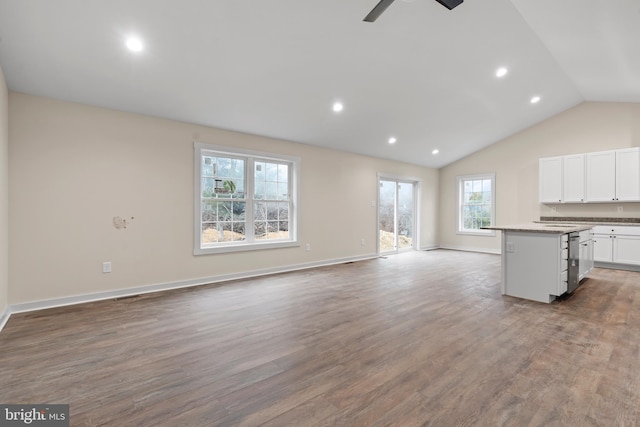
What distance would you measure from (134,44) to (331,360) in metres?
3.45

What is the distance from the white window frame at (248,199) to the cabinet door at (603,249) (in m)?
5.67

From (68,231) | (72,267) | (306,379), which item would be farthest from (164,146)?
(306,379)

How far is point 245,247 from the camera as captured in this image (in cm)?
504

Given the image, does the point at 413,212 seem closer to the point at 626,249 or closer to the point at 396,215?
the point at 396,215

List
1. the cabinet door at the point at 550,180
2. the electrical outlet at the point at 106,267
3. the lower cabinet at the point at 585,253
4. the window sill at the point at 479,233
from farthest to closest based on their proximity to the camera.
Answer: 1. the window sill at the point at 479,233
2. the cabinet door at the point at 550,180
3. the lower cabinet at the point at 585,253
4. the electrical outlet at the point at 106,267

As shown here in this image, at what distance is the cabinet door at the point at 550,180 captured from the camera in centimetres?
638

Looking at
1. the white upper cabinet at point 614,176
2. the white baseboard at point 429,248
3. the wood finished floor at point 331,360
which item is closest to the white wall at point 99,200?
the wood finished floor at point 331,360

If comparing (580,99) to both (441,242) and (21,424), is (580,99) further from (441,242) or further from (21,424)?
(21,424)

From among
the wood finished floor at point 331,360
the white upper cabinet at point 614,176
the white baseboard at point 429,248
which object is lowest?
the wood finished floor at point 331,360

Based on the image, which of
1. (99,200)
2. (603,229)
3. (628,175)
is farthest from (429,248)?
(99,200)

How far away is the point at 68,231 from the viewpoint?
141 inches

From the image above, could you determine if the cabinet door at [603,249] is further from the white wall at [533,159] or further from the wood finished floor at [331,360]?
the wood finished floor at [331,360]

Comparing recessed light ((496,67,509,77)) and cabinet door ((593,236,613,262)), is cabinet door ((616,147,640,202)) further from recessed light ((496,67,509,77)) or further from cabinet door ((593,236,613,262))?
recessed light ((496,67,509,77))

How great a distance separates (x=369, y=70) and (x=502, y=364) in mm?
3606
